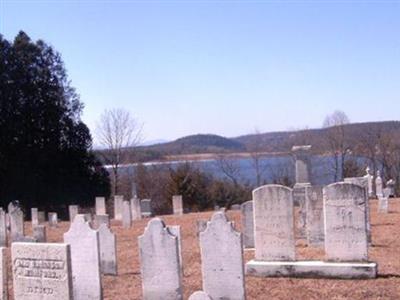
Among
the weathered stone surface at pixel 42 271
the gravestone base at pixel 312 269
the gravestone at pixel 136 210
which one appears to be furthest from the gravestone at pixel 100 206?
the weathered stone surface at pixel 42 271

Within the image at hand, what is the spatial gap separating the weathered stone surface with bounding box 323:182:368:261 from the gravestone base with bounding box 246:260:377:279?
0.19 m

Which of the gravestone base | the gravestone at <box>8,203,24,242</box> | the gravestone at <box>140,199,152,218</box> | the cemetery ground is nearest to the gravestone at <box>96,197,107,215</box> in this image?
the gravestone at <box>140,199,152,218</box>

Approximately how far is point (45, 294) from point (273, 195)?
4.89 meters

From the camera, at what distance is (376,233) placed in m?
15.7

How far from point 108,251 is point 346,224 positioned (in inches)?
184

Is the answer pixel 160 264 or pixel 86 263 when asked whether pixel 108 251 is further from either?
pixel 160 264

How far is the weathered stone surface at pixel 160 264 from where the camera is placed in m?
9.32

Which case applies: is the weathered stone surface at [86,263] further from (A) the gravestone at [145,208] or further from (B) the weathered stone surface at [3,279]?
(A) the gravestone at [145,208]

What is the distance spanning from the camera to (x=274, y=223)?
11039mm

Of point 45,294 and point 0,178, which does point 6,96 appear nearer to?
point 0,178

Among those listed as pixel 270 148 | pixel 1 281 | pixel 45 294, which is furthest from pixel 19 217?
pixel 270 148

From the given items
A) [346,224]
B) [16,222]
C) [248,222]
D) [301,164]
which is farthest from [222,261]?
[301,164]

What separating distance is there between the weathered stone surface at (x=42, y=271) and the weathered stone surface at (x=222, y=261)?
104 inches

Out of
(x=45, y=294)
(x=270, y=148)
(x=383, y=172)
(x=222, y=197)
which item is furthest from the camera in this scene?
(x=270, y=148)
